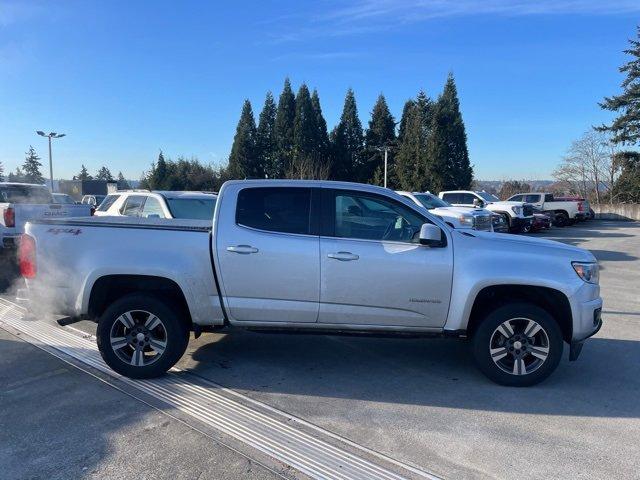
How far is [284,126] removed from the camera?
62.8 m

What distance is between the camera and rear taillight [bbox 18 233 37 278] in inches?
195

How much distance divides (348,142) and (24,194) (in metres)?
51.2

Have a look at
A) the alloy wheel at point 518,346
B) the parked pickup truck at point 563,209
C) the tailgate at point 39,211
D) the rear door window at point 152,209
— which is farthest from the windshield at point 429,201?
the parked pickup truck at point 563,209

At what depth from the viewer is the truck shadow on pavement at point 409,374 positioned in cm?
445

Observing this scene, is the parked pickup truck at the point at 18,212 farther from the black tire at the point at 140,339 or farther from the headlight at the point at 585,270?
the headlight at the point at 585,270

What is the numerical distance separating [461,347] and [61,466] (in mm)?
4359

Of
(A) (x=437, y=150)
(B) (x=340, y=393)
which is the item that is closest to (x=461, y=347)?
(B) (x=340, y=393)

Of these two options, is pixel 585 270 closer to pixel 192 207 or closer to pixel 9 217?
pixel 192 207

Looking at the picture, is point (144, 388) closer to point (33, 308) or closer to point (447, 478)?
point (33, 308)

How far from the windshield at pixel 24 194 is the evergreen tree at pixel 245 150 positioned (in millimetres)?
49565

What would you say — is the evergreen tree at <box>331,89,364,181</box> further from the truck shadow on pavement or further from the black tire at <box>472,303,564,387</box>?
the black tire at <box>472,303,564,387</box>

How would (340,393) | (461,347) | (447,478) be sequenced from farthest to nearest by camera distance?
(461,347), (340,393), (447,478)

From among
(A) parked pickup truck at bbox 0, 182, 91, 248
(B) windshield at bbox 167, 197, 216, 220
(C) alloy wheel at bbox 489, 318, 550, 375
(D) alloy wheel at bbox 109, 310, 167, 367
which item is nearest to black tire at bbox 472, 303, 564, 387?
(C) alloy wheel at bbox 489, 318, 550, 375

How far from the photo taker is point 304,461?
134 inches
